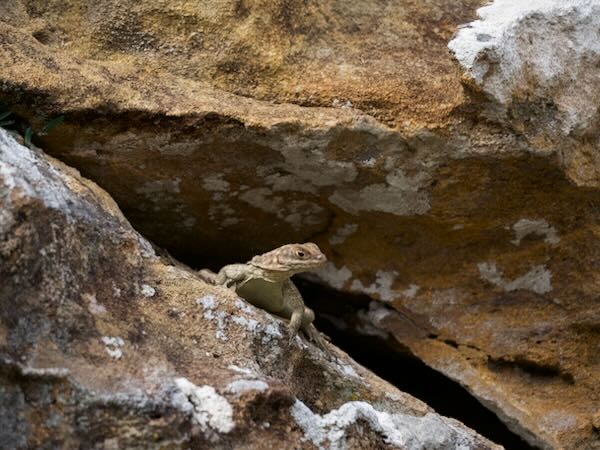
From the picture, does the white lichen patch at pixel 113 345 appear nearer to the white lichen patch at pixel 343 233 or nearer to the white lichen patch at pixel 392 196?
the white lichen patch at pixel 392 196

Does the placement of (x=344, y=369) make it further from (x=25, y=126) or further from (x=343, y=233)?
(x=25, y=126)

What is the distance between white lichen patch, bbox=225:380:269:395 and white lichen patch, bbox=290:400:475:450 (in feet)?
0.56

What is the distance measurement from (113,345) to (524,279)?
246cm

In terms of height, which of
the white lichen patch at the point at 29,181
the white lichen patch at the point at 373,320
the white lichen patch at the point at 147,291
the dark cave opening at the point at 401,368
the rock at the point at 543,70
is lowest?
the dark cave opening at the point at 401,368

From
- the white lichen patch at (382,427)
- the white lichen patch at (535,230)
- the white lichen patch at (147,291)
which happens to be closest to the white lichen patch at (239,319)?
the white lichen patch at (147,291)

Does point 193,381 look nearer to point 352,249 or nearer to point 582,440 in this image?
point 352,249

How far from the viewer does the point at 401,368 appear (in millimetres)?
5312

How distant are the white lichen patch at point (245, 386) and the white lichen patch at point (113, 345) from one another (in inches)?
13.9

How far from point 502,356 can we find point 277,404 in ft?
6.56

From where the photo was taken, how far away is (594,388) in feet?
15.8

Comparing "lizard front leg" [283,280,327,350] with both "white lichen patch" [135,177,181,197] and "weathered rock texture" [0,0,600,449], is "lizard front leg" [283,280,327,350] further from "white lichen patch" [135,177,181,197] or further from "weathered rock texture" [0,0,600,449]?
"white lichen patch" [135,177,181,197]

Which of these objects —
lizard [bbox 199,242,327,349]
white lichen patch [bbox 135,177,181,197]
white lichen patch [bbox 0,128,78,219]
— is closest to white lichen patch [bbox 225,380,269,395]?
white lichen patch [bbox 0,128,78,219]

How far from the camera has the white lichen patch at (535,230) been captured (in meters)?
4.69

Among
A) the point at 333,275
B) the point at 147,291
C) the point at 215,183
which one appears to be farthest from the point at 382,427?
the point at 333,275
